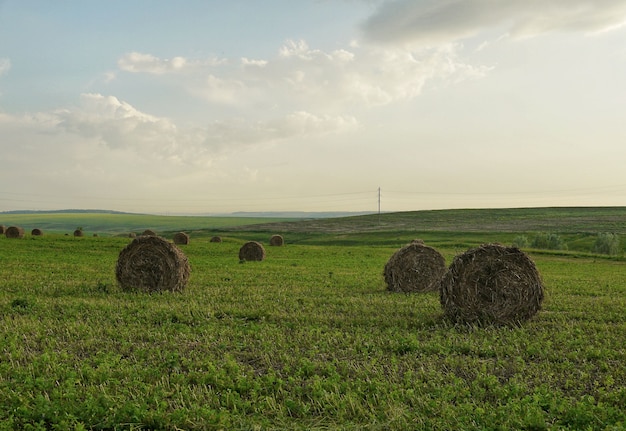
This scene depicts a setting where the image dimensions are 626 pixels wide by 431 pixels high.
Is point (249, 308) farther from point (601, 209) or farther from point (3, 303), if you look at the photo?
point (601, 209)

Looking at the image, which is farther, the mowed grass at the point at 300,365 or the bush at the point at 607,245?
the bush at the point at 607,245

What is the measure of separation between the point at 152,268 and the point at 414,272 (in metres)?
10.2

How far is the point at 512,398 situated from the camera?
7.78 meters

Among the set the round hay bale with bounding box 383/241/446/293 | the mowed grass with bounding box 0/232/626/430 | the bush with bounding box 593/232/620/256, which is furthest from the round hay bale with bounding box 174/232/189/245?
the bush with bounding box 593/232/620/256

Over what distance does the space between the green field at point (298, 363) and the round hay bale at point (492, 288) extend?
544 mm

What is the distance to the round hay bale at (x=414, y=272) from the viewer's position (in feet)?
66.2

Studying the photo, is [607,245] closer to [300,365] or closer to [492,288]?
[492,288]

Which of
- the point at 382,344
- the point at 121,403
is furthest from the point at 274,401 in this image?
the point at 382,344

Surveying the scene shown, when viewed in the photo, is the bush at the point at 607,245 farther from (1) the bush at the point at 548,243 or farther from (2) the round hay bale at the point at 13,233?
(2) the round hay bale at the point at 13,233

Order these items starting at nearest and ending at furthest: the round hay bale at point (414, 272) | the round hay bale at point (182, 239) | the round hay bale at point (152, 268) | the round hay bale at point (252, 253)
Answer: the round hay bale at point (152, 268) < the round hay bale at point (414, 272) < the round hay bale at point (252, 253) < the round hay bale at point (182, 239)

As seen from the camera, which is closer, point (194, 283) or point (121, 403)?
point (121, 403)

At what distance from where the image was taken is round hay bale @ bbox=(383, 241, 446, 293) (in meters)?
20.2

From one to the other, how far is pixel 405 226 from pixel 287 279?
84152 millimetres

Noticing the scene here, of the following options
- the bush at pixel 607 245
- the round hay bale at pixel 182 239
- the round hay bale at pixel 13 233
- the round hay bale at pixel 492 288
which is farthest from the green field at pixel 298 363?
the bush at pixel 607 245
